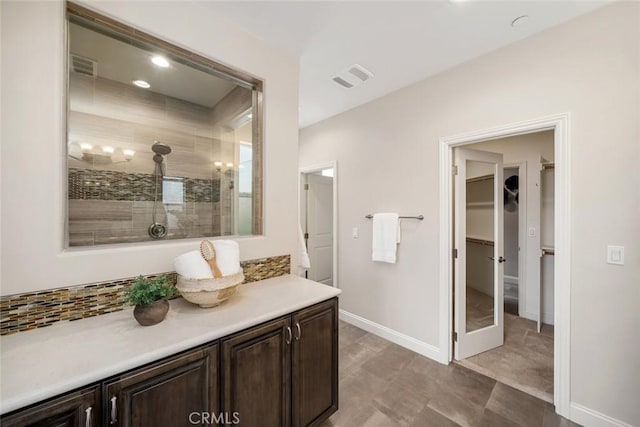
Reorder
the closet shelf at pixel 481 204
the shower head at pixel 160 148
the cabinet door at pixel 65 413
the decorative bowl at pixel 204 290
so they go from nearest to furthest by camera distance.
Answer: the cabinet door at pixel 65 413, the decorative bowl at pixel 204 290, the shower head at pixel 160 148, the closet shelf at pixel 481 204

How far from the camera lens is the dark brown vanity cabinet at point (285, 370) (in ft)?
3.90

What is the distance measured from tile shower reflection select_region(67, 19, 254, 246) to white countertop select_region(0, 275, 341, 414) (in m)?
0.55

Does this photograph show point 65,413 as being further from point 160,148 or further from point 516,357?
point 516,357

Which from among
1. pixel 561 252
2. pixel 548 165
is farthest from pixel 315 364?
pixel 548 165

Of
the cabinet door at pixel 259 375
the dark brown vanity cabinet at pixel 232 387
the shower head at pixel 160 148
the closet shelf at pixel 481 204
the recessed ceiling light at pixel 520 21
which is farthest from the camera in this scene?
the closet shelf at pixel 481 204

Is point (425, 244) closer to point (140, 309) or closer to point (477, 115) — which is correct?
point (477, 115)

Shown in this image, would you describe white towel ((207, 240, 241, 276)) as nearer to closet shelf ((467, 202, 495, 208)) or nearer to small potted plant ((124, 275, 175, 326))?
small potted plant ((124, 275, 175, 326))

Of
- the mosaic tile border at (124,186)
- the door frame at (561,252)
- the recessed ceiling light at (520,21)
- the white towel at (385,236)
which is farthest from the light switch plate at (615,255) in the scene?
the mosaic tile border at (124,186)

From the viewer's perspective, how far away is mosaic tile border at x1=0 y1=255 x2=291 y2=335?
42.4 inches

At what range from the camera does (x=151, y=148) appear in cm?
215

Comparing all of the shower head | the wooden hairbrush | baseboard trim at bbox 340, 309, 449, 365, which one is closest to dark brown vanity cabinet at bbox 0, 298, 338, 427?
the wooden hairbrush

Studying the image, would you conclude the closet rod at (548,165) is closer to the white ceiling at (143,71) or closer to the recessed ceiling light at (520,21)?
the recessed ceiling light at (520,21)

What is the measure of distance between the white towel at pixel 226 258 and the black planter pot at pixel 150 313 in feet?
1.07

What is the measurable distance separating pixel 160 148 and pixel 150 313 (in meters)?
1.63
